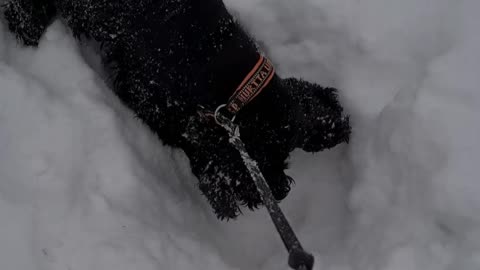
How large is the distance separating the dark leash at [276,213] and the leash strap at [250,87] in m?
0.03

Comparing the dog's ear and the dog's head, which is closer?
the dog's head

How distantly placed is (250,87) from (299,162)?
2.01 ft

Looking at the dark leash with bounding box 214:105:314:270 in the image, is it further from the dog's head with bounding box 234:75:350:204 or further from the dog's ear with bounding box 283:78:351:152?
the dog's ear with bounding box 283:78:351:152

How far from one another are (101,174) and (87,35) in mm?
503

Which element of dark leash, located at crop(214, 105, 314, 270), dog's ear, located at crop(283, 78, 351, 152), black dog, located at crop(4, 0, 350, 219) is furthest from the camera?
dog's ear, located at crop(283, 78, 351, 152)

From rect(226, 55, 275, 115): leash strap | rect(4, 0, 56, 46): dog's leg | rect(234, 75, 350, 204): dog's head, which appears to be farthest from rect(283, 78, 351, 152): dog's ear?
rect(4, 0, 56, 46): dog's leg

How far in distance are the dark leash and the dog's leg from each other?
0.74 metres

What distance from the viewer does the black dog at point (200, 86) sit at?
1498 millimetres

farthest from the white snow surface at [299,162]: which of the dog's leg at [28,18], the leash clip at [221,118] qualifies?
the leash clip at [221,118]

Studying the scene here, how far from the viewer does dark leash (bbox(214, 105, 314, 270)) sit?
1.16m

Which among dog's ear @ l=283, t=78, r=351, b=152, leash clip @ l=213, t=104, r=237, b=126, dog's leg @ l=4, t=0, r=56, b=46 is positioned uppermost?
dog's ear @ l=283, t=78, r=351, b=152

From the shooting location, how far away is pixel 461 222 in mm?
1562

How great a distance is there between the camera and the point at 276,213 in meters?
1.26

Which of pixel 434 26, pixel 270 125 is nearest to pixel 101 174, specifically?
pixel 270 125
